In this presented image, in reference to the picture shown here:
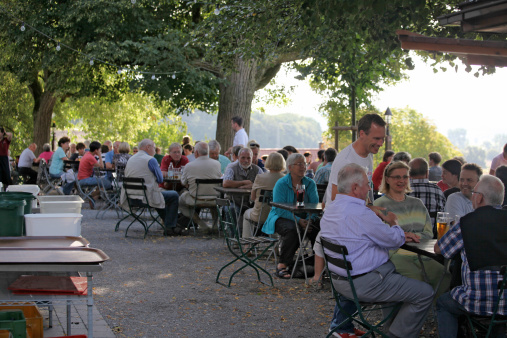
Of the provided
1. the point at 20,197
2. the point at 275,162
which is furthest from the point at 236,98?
the point at 20,197

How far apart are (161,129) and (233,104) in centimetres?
2781

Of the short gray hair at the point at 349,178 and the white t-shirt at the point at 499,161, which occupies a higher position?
the white t-shirt at the point at 499,161

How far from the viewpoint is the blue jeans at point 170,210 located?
10.6 metres

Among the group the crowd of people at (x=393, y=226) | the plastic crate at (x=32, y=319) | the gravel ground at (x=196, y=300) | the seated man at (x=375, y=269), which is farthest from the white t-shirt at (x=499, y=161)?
the plastic crate at (x=32, y=319)

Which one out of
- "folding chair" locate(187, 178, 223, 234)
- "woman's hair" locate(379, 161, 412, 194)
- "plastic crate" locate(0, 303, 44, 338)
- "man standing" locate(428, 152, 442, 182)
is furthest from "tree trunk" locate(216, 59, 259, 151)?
"plastic crate" locate(0, 303, 44, 338)

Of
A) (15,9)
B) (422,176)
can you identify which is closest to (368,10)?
(422,176)

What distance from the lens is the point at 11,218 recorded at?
465cm

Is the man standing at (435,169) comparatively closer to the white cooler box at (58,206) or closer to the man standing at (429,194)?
the man standing at (429,194)

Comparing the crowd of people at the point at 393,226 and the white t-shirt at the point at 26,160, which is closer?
the crowd of people at the point at 393,226

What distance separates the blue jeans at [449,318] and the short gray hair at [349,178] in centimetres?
98

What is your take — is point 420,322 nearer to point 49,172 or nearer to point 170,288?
point 170,288

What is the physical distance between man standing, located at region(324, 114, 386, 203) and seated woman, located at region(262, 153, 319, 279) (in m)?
1.70

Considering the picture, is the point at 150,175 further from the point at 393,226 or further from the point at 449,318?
the point at 449,318

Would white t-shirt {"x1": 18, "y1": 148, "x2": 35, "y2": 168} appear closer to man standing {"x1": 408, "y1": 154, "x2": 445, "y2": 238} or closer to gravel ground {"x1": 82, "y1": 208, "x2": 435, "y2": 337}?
gravel ground {"x1": 82, "y1": 208, "x2": 435, "y2": 337}
